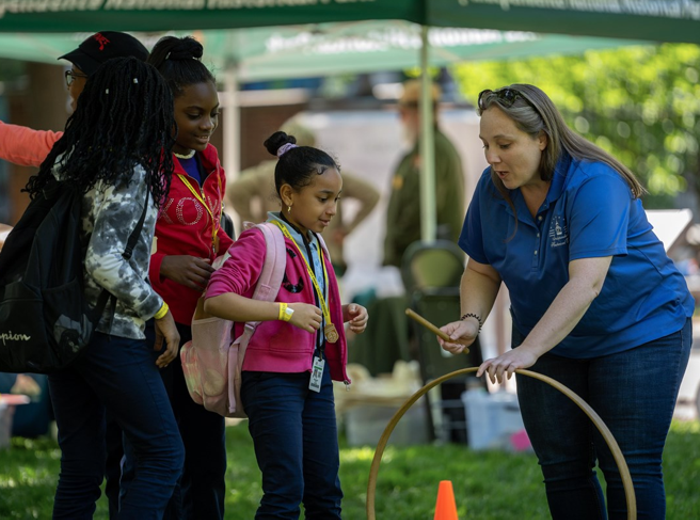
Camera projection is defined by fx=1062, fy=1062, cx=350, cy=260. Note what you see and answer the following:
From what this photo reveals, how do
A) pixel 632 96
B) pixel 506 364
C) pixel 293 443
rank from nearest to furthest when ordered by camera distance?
pixel 506 364 < pixel 293 443 < pixel 632 96

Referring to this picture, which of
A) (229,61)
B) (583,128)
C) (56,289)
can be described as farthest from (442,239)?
(583,128)

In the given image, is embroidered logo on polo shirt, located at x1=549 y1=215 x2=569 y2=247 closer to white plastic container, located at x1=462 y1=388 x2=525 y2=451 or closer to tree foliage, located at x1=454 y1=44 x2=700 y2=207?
white plastic container, located at x1=462 y1=388 x2=525 y2=451

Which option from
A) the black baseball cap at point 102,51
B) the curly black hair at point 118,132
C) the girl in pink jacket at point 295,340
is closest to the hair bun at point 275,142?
the girl in pink jacket at point 295,340

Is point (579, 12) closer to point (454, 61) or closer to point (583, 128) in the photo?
point (454, 61)

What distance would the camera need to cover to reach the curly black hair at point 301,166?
350 centimetres

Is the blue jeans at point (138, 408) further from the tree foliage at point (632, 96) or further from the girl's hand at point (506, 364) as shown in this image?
the tree foliage at point (632, 96)

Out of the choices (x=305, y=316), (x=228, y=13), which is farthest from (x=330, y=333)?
(x=228, y=13)

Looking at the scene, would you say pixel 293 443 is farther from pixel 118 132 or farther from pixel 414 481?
pixel 414 481

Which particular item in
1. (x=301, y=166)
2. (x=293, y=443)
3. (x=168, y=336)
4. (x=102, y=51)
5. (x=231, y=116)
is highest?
(x=231, y=116)

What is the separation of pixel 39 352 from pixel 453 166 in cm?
589

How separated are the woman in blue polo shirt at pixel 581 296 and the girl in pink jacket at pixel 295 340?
17.5 inches

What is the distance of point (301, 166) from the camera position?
3.51 metres

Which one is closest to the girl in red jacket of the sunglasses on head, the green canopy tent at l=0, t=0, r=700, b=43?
the sunglasses on head

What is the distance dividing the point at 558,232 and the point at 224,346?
1.13 meters
